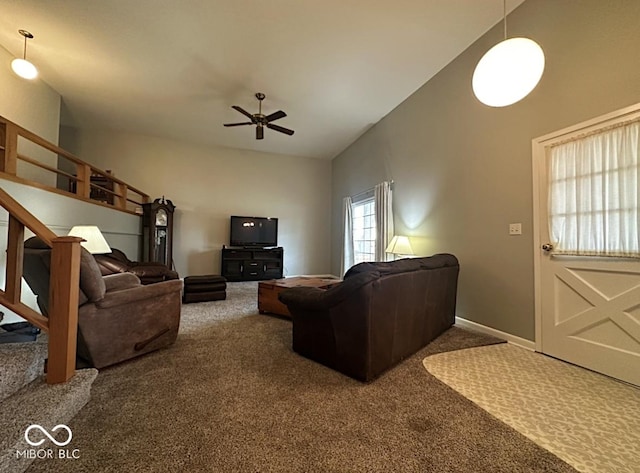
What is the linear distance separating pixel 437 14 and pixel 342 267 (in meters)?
4.85

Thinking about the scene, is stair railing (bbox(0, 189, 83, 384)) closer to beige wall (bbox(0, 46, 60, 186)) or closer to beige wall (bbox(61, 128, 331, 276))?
beige wall (bbox(0, 46, 60, 186))

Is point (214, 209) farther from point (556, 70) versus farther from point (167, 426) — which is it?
point (556, 70)

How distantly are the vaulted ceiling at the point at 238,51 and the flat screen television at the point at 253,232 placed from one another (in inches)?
91.7

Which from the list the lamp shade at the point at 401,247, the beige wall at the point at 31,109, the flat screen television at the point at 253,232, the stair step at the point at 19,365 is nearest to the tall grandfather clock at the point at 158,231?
the flat screen television at the point at 253,232

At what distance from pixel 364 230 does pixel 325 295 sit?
13.4ft

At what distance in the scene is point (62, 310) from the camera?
1553 millimetres

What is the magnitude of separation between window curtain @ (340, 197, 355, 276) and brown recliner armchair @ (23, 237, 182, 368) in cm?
432

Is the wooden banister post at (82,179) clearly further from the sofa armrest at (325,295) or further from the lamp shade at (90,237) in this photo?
the sofa armrest at (325,295)

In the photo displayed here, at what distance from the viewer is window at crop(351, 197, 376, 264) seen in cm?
562

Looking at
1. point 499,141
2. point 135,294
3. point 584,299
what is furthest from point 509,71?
point 135,294

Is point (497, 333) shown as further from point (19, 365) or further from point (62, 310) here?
point (19, 365)

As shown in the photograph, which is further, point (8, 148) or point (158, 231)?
point (158, 231)

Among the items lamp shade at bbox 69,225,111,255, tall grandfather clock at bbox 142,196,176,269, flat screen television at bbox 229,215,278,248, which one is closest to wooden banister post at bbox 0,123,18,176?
lamp shade at bbox 69,225,111,255

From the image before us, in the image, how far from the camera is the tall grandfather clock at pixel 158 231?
216 inches
